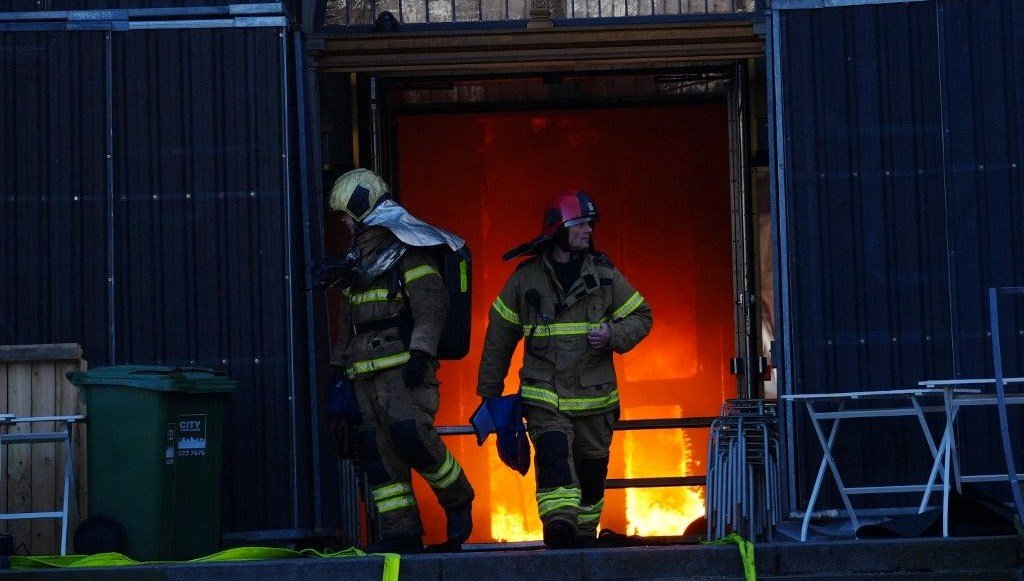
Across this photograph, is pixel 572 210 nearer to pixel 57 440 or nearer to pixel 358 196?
pixel 358 196

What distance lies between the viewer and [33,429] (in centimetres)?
929

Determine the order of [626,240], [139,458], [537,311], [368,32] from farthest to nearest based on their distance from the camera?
[626,240] < [368,32] < [537,311] < [139,458]

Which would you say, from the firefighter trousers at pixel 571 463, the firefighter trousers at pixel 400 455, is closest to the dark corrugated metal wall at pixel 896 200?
the firefighter trousers at pixel 571 463

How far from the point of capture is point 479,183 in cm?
1286

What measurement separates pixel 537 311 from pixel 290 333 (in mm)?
1467

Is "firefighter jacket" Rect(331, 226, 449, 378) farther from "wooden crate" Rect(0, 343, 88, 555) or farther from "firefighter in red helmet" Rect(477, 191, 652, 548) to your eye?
"wooden crate" Rect(0, 343, 88, 555)

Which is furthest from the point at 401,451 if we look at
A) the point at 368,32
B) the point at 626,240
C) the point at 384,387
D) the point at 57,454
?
the point at 626,240

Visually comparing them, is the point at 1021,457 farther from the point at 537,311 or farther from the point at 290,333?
the point at 290,333

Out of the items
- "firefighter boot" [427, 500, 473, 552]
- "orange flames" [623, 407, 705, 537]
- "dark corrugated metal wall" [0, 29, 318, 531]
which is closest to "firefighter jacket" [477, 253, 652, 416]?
"firefighter boot" [427, 500, 473, 552]

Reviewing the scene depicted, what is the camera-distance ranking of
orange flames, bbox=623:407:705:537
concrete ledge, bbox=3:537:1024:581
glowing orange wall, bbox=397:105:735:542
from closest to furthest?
1. concrete ledge, bbox=3:537:1024:581
2. orange flames, bbox=623:407:705:537
3. glowing orange wall, bbox=397:105:735:542

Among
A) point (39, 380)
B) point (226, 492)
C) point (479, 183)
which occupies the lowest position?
point (226, 492)

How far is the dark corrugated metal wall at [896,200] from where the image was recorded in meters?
9.45

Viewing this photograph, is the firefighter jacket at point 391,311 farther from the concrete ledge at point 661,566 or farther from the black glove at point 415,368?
the concrete ledge at point 661,566

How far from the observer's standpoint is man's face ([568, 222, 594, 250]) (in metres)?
9.08
